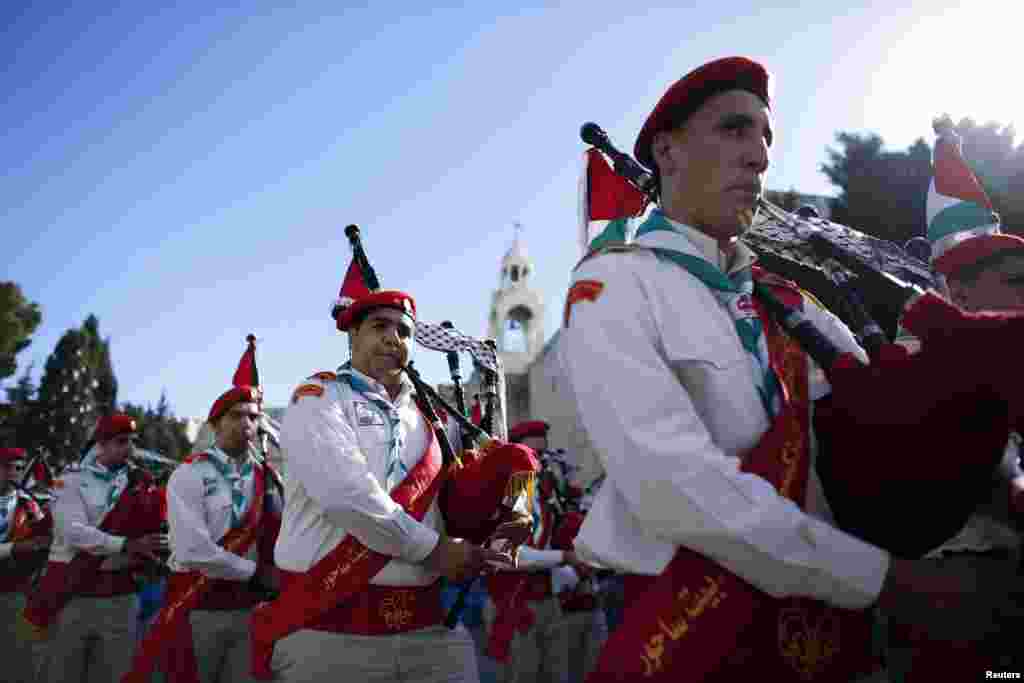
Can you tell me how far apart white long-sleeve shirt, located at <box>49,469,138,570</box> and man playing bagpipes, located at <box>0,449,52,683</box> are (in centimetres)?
151

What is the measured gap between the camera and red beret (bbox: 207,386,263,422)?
6.89 m

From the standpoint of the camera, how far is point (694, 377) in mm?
1865

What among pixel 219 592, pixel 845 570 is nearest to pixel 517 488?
pixel 845 570

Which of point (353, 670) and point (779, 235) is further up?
point (779, 235)

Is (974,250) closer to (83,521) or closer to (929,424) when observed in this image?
(929,424)

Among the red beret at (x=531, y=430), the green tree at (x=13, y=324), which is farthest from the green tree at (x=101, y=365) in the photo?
the red beret at (x=531, y=430)

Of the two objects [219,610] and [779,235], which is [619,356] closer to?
[779,235]

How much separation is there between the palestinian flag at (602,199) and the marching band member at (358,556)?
1.50 metres

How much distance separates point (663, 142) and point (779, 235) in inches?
19.8

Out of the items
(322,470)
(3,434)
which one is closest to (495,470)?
(322,470)

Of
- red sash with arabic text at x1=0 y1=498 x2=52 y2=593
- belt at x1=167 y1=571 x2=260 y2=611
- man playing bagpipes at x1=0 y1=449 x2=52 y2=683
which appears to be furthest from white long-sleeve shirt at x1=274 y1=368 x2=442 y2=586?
red sash with arabic text at x1=0 y1=498 x2=52 y2=593

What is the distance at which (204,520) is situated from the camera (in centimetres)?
625

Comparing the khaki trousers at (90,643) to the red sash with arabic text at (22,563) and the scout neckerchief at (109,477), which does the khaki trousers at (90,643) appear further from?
the red sash with arabic text at (22,563)

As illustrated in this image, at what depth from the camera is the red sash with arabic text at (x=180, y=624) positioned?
573 centimetres
